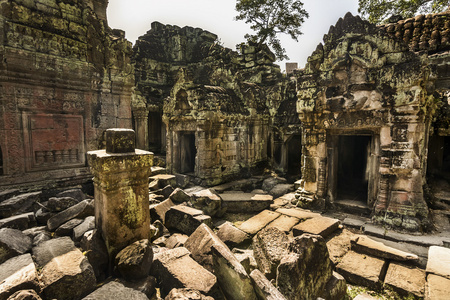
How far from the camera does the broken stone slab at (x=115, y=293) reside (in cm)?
225

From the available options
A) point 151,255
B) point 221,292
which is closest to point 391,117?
point 221,292

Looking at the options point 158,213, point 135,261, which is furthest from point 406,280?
point 158,213

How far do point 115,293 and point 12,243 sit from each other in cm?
165

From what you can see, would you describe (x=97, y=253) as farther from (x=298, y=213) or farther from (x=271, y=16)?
(x=271, y=16)

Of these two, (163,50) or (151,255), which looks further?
(163,50)

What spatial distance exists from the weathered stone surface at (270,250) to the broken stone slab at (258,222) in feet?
3.44

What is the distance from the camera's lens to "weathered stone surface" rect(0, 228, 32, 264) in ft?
8.90

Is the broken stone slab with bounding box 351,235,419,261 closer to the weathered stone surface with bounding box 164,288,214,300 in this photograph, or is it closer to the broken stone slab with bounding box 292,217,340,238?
the broken stone slab with bounding box 292,217,340,238

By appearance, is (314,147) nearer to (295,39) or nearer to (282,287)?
(282,287)

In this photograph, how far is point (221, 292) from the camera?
8.84 ft

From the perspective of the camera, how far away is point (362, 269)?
11.1ft

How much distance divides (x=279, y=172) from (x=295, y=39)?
42.4ft

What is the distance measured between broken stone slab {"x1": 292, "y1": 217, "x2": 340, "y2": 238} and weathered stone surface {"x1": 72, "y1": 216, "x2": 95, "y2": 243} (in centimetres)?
358

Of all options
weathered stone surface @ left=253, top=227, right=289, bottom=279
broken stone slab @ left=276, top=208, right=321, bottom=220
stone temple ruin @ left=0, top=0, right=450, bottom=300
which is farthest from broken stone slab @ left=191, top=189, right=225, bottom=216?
weathered stone surface @ left=253, top=227, right=289, bottom=279
